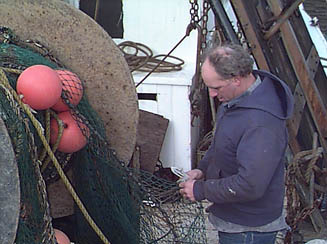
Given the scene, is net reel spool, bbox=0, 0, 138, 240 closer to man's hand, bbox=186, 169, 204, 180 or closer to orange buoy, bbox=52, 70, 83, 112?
orange buoy, bbox=52, 70, 83, 112

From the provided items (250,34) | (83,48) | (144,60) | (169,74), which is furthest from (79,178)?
(144,60)

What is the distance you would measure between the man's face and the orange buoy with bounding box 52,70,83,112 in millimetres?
620

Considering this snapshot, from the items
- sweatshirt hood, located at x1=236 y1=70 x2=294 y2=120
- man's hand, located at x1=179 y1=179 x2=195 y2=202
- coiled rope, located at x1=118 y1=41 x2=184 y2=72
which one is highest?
coiled rope, located at x1=118 y1=41 x2=184 y2=72

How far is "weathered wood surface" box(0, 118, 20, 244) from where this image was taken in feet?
A: 6.12

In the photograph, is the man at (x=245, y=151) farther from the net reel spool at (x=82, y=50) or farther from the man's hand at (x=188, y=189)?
the net reel spool at (x=82, y=50)

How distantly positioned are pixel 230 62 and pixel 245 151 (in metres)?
0.43

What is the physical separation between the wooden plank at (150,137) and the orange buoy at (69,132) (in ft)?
8.47

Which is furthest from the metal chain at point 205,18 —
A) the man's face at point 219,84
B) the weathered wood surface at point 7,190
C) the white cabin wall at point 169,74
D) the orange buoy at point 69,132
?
the weathered wood surface at point 7,190

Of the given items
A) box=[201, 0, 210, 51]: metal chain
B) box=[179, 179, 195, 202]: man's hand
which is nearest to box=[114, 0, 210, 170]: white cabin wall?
box=[201, 0, 210, 51]: metal chain

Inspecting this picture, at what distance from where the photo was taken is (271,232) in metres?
2.75

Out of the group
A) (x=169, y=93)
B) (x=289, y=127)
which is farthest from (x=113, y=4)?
(x=289, y=127)

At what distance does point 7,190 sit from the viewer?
188cm

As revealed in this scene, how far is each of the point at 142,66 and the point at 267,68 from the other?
155 cm

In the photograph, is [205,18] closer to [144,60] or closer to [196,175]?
[144,60]
